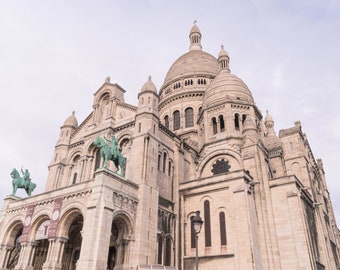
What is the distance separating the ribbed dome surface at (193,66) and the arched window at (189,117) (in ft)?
25.0

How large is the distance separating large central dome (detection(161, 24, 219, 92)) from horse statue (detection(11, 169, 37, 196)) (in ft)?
100

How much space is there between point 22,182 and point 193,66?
34.7m

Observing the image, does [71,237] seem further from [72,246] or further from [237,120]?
[237,120]

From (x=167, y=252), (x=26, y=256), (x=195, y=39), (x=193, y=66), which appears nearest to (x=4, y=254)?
(x=26, y=256)

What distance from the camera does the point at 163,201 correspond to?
27.7m

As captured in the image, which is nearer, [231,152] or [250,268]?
[250,268]

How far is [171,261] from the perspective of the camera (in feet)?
85.9

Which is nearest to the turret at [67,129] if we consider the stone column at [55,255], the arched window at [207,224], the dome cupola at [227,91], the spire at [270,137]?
the stone column at [55,255]

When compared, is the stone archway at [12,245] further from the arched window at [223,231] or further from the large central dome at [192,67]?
the large central dome at [192,67]

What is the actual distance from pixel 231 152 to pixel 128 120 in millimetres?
11918

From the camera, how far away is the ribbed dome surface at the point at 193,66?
51.9 m

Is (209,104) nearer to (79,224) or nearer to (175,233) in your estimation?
(175,233)

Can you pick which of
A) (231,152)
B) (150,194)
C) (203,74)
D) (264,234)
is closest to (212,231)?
(264,234)

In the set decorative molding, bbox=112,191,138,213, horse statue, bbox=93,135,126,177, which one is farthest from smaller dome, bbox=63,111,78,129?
decorative molding, bbox=112,191,138,213
